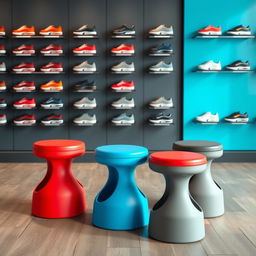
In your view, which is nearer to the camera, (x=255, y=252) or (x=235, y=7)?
(x=255, y=252)

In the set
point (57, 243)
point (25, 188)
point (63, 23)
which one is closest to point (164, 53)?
point (63, 23)

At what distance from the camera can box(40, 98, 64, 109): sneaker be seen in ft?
20.9

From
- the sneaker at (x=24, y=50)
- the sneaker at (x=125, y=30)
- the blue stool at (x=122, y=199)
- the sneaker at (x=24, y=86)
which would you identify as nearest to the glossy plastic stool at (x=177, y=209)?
the blue stool at (x=122, y=199)

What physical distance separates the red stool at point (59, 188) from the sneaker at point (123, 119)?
275cm

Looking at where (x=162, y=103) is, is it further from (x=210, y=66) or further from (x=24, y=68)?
(x=24, y=68)

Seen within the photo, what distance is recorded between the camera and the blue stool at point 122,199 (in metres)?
3.20

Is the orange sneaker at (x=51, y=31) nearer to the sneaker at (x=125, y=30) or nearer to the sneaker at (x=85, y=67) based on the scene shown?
the sneaker at (x=85, y=67)

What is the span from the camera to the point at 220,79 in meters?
6.59

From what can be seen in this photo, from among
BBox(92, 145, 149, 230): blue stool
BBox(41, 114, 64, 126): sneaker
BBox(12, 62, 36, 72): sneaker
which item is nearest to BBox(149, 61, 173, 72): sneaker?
BBox(41, 114, 64, 126): sneaker

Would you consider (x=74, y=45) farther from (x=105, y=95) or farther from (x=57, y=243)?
(x=57, y=243)

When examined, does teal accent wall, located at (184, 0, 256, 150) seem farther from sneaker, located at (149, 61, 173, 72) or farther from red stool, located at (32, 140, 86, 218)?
red stool, located at (32, 140, 86, 218)

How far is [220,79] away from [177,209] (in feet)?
13.2

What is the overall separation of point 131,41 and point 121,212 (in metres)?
3.90

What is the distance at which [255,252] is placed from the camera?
2.78 metres
